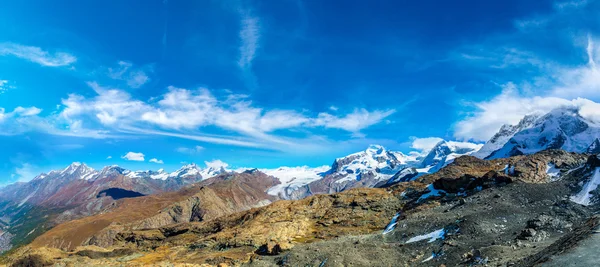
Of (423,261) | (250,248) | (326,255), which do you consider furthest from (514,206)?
(250,248)

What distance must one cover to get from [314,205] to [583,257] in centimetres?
11545

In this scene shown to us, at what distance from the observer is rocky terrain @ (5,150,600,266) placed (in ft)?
141

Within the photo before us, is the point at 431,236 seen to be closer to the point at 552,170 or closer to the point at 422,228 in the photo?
the point at 422,228

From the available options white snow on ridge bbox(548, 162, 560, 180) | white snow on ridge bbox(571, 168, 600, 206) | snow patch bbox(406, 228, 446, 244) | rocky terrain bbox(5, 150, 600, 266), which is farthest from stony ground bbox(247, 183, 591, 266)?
white snow on ridge bbox(548, 162, 560, 180)

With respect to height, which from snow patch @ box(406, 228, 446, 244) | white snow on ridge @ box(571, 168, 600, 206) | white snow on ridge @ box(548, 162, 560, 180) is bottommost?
snow patch @ box(406, 228, 446, 244)

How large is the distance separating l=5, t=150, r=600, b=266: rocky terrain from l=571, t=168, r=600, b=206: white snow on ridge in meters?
1.02

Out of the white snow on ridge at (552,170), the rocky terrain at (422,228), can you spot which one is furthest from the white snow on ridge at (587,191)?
the white snow on ridge at (552,170)

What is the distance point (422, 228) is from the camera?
2498 inches

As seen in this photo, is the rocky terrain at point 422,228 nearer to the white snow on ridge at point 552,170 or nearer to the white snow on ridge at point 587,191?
the white snow on ridge at point 552,170

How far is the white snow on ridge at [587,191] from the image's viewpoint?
58531 millimetres

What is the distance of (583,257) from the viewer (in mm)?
25734

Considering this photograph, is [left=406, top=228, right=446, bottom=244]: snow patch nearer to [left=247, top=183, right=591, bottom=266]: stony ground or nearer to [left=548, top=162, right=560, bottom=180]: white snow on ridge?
[left=247, top=183, right=591, bottom=266]: stony ground

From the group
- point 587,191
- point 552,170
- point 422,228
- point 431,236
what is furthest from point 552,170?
point 431,236

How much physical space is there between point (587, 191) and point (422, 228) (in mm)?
31636
